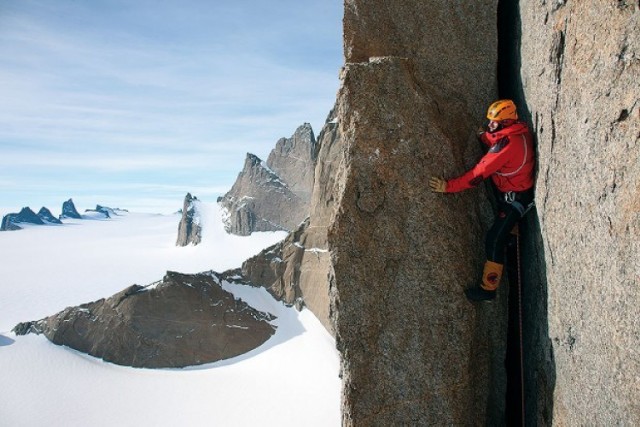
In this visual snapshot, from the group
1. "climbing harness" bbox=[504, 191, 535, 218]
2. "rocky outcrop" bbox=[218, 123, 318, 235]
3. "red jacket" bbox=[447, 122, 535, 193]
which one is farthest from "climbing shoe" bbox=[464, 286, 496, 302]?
"rocky outcrop" bbox=[218, 123, 318, 235]

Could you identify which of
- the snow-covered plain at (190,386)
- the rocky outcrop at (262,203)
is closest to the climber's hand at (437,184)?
the snow-covered plain at (190,386)

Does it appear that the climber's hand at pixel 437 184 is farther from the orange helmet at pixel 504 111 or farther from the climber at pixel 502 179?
the orange helmet at pixel 504 111

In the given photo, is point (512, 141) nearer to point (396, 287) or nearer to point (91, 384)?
point (396, 287)

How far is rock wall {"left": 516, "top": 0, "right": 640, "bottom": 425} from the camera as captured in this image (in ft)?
17.0

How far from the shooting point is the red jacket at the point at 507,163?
783cm

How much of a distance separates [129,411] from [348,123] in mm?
41471

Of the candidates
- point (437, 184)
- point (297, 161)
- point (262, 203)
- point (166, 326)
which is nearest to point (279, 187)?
point (262, 203)

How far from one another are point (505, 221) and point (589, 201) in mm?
2187

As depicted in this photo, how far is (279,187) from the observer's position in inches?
4085

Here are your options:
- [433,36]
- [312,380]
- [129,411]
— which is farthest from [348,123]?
[129,411]

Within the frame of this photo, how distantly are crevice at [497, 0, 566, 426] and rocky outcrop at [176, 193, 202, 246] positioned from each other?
126659 millimetres

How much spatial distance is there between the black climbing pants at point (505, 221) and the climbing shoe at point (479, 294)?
0.58m

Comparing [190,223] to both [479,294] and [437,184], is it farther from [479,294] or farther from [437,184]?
[479,294]

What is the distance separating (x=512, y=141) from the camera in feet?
25.6
